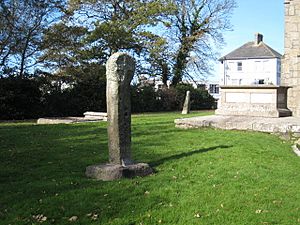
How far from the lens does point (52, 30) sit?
82.8 ft

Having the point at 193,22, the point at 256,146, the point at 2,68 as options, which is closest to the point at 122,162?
the point at 256,146

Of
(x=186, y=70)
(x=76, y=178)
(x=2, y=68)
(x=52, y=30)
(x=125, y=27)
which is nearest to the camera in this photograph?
(x=76, y=178)

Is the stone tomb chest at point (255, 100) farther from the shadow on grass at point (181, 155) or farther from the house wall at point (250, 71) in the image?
the house wall at point (250, 71)

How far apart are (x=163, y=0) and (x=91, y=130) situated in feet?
76.5

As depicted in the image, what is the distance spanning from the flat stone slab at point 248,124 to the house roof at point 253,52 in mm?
49382

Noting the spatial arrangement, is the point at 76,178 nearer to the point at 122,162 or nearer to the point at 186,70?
the point at 122,162

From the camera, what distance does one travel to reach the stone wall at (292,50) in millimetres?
15789

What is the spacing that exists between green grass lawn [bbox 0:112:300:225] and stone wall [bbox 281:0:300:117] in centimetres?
679

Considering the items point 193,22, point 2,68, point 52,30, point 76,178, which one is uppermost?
point 193,22

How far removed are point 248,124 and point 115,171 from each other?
7186mm

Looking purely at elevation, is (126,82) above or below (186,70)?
below

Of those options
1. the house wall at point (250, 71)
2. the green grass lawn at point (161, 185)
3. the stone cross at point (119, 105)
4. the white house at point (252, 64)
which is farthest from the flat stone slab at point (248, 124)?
the house wall at point (250, 71)

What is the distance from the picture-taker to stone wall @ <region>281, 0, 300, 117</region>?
15.8 m

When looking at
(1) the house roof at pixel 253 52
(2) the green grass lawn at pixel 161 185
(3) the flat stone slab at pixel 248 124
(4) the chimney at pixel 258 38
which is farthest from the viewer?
(4) the chimney at pixel 258 38
